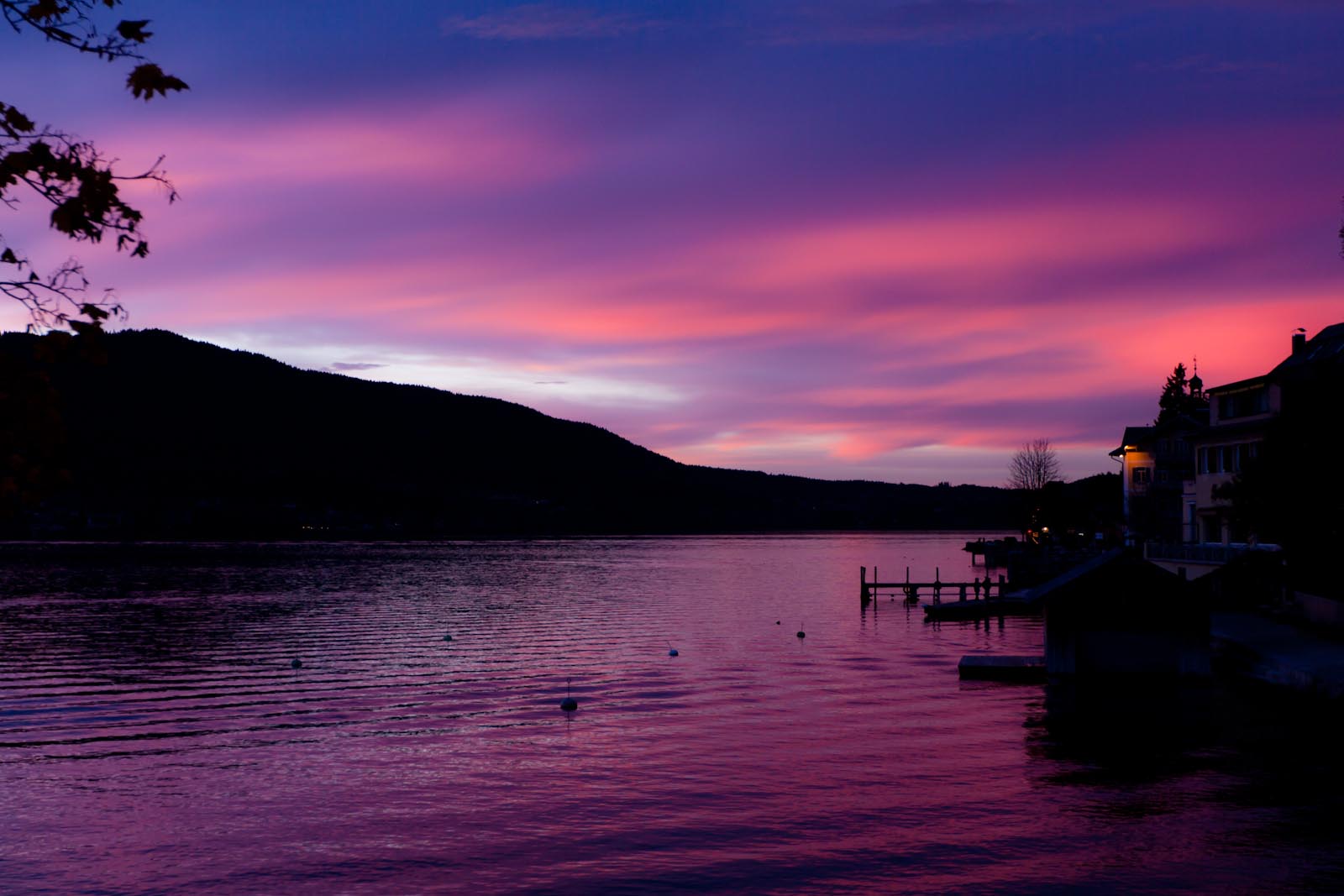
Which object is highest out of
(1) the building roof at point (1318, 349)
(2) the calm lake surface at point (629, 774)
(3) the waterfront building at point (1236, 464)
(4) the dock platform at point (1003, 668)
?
(1) the building roof at point (1318, 349)

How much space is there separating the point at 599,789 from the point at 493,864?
6.36m

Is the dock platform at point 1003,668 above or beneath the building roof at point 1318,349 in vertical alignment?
beneath

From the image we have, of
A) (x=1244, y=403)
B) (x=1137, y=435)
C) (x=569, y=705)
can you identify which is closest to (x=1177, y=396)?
(x=1137, y=435)

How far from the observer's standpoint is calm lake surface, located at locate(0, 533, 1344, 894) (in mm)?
21469

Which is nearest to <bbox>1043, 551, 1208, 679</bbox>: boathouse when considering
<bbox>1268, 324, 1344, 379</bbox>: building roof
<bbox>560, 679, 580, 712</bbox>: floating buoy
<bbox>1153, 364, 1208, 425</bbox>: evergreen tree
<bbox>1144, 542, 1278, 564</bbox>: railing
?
<bbox>560, 679, 580, 712</bbox>: floating buoy

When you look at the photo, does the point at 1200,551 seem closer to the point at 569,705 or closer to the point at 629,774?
the point at 569,705

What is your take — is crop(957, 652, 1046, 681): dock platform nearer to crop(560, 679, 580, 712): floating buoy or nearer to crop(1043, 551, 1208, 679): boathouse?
crop(1043, 551, 1208, 679): boathouse

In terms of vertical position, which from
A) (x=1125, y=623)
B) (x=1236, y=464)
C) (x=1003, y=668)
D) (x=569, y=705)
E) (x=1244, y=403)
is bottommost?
(x=569, y=705)

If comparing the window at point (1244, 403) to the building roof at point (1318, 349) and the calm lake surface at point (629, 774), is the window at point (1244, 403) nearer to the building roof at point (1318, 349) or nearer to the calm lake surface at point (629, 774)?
the building roof at point (1318, 349)

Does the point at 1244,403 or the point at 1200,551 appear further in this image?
the point at 1244,403

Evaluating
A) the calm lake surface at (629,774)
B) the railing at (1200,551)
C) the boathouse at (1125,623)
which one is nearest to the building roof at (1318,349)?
the railing at (1200,551)

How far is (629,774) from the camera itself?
29.5 meters

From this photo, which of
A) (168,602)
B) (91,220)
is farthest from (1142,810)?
(168,602)

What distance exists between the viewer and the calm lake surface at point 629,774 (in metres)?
21.5
